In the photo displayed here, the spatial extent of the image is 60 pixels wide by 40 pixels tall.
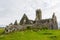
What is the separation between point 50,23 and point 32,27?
10.2 meters

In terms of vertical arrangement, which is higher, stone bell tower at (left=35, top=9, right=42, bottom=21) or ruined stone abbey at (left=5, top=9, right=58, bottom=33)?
stone bell tower at (left=35, top=9, right=42, bottom=21)

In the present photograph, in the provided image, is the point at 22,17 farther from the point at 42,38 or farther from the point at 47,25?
the point at 42,38

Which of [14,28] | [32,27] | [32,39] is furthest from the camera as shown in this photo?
[32,27]

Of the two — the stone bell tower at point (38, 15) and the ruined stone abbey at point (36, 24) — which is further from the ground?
the stone bell tower at point (38, 15)

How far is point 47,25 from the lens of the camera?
73.6 meters

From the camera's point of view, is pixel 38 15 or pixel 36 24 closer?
pixel 36 24

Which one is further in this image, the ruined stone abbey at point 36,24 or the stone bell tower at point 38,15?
the stone bell tower at point 38,15

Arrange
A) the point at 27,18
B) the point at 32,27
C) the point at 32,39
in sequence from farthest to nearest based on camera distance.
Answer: the point at 27,18 < the point at 32,27 < the point at 32,39

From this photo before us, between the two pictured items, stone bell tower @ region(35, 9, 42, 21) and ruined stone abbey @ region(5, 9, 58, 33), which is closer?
ruined stone abbey @ region(5, 9, 58, 33)

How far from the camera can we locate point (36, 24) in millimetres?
72562

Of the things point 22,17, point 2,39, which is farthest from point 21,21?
point 2,39

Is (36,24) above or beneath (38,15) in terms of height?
beneath

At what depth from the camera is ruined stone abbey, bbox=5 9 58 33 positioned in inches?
2625

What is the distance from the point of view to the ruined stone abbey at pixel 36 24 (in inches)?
2625
